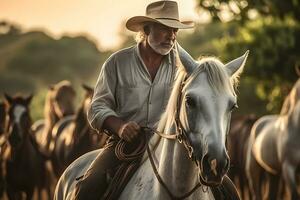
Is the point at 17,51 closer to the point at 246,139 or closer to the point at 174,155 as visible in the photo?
the point at 246,139

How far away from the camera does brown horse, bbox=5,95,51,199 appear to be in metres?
15.5

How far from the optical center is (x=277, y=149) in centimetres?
1500

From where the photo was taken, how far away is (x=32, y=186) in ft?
51.6

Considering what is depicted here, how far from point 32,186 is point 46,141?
2.98 meters

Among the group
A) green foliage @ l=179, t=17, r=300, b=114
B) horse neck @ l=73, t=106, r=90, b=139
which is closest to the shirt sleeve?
horse neck @ l=73, t=106, r=90, b=139

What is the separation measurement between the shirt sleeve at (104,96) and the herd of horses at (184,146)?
1.71ft

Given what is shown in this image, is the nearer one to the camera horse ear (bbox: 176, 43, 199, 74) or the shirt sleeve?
horse ear (bbox: 176, 43, 199, 74)

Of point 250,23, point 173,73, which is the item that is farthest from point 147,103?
point 250,23

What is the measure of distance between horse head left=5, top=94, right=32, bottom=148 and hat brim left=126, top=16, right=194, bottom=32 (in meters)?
7.97

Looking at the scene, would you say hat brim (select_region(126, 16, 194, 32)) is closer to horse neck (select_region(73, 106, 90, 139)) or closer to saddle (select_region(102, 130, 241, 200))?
saddle (select_region(102, 130, 241, 200))

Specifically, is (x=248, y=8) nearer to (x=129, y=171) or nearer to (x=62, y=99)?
(x=62, y=99)

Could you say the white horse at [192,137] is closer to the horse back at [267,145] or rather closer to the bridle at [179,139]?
the bridle at [179,139]

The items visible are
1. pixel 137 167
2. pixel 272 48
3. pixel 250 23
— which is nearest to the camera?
pixel 137 167

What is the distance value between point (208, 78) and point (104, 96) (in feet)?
4.52
